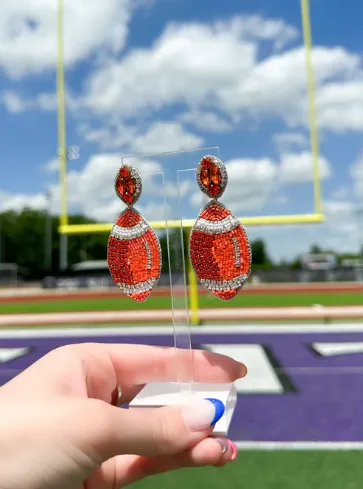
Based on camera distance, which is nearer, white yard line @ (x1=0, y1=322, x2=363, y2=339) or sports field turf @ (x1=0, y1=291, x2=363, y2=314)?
white yard line @ (x1=0, y1=322, x2=363, y2=339)

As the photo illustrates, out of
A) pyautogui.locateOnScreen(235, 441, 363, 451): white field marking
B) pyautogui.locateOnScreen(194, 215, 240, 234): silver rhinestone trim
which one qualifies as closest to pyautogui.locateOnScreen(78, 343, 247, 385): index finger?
pyautogui.locateOnScreen(194, 215, 240, 234): silver rhinestone trim

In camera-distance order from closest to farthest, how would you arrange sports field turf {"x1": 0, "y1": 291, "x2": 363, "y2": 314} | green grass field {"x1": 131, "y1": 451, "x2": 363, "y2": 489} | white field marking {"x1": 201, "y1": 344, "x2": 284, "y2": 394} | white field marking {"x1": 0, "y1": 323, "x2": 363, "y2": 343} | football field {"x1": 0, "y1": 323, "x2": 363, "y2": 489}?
green grass field {"x1": 131, "y1": 451, "x2": 363, "y2": 489}, football field {"x1": 0, "y1": 323, "x2": 363, "y2": 489}, white field marking {"x1": 201, "y1": 344, "x2": 284, "y2": 394}, white field marking {"x1": 0, "y1": 323, "x2": 363, "y2": 343}, sports field turf {"x1": 0, "y1": 291, "x2": 363, "y2": 314}

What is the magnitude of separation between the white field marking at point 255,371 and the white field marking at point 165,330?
1261 mm

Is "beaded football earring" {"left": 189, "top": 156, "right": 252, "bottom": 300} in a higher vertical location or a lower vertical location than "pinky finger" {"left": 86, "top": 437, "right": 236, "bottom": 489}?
higher

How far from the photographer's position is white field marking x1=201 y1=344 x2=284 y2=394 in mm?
4379

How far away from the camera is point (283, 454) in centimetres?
294

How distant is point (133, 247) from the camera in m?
0.86

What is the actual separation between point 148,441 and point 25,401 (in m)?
0.17

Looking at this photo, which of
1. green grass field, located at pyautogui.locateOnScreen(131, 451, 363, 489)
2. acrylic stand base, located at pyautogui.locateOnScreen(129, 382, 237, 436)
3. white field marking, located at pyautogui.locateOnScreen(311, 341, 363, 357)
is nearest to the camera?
acrylic stand base, located at pyautogui.locateOnScreen(129, 382, 237, 436)

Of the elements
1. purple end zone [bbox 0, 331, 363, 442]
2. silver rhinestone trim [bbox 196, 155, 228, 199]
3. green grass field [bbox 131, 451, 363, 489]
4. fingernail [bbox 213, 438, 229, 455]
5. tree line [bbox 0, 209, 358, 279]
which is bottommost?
green grass field [bbox 131, 451, 363, 489]

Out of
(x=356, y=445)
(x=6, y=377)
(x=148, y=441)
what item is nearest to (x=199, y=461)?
(x=148, y=441)

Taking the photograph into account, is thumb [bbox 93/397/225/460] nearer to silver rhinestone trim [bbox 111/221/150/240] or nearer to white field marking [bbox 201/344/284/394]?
silver rhinestone trim [bbox 111/221/150/240]

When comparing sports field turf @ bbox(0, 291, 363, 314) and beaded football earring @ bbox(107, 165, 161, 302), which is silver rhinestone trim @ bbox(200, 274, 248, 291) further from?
sports field turf @ bbox(0, 291, 363, 314)

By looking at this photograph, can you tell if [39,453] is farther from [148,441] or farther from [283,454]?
[283,454]
